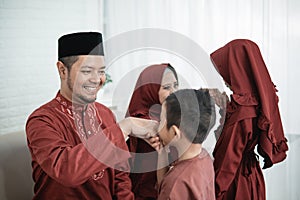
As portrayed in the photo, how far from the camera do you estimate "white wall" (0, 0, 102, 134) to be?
106 inches

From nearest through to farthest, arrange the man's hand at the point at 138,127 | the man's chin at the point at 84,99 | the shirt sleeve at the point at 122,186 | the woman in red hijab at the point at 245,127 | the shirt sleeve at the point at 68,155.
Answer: the shirt sleeve at the point at 68,155
the man's hand at the point at 138,127
the man's chin at the point at 84,99
the shirt sleeve at the point at 122,186
the woman in red hijab at the point at 245,127

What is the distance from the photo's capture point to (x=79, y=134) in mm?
1545

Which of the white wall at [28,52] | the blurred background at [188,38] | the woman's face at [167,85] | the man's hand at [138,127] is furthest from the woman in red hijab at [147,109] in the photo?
the white wall at [28,52]

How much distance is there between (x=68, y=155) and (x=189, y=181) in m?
0.40

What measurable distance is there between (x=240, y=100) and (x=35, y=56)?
1.48 meters

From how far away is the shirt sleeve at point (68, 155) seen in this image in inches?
51.5

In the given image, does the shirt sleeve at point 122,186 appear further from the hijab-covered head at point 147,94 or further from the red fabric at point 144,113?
the hijab-covered head at point 147,94

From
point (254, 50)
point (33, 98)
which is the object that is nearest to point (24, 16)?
point (33, 98)

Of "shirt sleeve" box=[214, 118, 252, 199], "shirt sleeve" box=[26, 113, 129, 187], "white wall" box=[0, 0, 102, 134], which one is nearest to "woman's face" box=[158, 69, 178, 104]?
"shirt sleeve" box=[214, 118, 252, 199]

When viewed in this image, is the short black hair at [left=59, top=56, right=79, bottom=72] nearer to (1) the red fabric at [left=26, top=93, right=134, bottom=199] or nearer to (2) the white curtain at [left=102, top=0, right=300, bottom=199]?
(1) the red fabric at [left=26, top=93, right=134, bottom=199]

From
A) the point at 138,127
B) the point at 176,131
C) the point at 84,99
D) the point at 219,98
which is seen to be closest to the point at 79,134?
the point at 84,99

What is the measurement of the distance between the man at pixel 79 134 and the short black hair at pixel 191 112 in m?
0.10

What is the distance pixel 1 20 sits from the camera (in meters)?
2.63

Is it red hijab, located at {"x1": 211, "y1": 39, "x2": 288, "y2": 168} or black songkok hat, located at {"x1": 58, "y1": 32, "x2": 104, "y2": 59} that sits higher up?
black songkok hat, located at {"x1": 58, "y1": 32, "x2": 104, "y2": 59}
